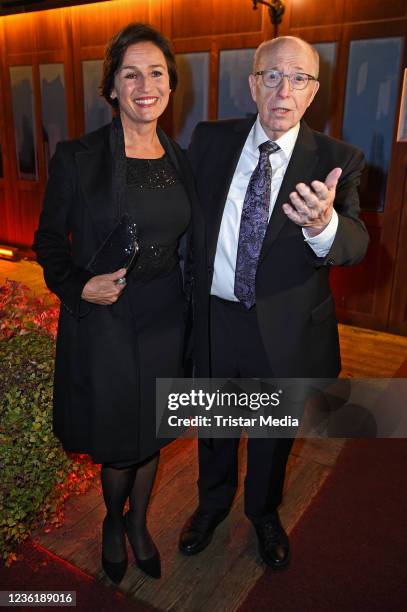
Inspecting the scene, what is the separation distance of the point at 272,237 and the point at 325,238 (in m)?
0.22

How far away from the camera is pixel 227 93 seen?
543 cm

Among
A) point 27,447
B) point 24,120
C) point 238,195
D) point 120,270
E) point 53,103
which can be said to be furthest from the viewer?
point 24,120

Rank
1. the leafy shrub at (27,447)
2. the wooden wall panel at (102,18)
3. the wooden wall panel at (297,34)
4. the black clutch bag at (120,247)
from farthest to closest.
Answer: the wooden wall panel at (102,18), the wooden wall panel at (297,34), the leafy shrub at (27,447), the black clutch bag at (120,247)

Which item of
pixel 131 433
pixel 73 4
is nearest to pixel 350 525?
pixel 131 433

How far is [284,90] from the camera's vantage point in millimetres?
1962

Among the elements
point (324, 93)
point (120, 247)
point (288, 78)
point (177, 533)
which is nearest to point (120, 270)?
point (120, 247)

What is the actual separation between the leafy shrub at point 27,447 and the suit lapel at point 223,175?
1044 mm

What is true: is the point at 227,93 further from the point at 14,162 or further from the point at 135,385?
the point at 135,385

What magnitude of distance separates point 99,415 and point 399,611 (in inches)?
56.7

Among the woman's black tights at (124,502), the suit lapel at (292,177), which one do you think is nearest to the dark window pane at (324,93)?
the suit lapel at (292,177)

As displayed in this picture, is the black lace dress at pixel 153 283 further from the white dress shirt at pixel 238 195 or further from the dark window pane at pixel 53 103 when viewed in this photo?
the dark window pane at pixel 53 103

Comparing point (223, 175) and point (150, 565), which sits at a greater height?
point (223, 175)

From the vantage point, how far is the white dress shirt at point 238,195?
82.5 inches

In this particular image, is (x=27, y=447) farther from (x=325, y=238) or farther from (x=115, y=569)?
(x=325, y=238)
